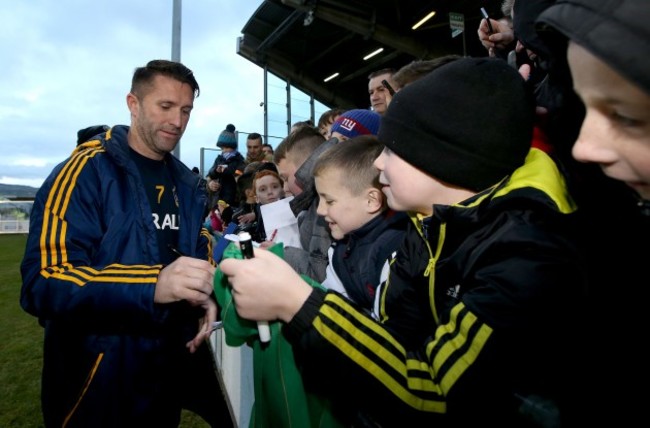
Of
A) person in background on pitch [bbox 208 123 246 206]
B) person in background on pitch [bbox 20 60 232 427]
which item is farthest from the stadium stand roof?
person in background on pitch [bbox 20 60 232 427]

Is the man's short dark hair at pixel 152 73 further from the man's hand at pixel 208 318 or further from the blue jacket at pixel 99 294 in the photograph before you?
the man's hand at pixel 208 318

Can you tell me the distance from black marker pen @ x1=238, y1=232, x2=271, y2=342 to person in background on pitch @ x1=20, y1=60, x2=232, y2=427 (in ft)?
1.78

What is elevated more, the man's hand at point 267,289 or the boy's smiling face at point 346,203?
the boy's smiling face at point 346,203

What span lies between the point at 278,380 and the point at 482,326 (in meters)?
0.62

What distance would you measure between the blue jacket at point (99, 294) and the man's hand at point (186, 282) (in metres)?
0.06

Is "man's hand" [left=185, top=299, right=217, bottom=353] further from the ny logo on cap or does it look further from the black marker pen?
the ny logo on cap

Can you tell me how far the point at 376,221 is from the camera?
174 cm

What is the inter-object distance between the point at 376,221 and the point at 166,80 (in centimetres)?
146

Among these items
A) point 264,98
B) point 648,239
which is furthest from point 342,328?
point 264,98

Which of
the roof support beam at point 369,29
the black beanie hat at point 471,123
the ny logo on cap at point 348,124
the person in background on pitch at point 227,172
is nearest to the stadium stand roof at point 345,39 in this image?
the roof support beam at point 369,29

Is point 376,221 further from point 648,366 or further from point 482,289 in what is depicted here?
point 648,366

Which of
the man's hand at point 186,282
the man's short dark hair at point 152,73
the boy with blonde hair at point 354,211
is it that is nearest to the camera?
the man's hand at point 186,282

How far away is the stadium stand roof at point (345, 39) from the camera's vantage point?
11331mm

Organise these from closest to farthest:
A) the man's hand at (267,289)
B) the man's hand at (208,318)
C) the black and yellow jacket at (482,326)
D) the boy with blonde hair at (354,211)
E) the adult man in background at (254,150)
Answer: the black and yellow jacket at (482,326), the man's hand at (267,289), the boy with blonde hair at (354,211), the man's hand at (208,318), the adult man in background at (254,150)
